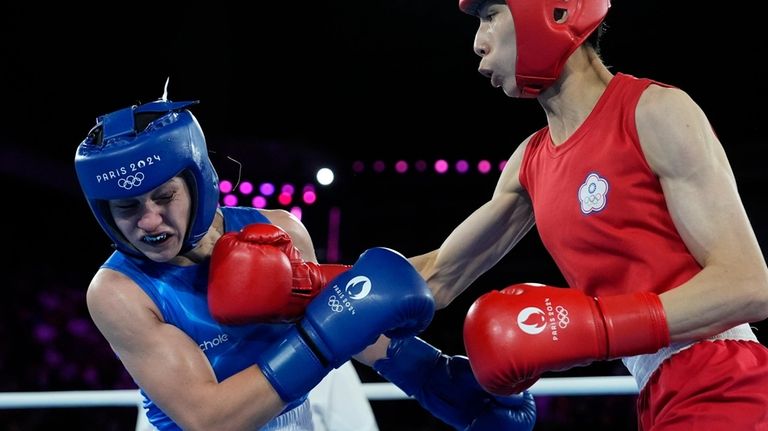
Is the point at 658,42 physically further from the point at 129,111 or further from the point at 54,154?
the point at 129,111

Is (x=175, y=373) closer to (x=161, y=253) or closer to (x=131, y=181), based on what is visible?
(x=161, y=253)

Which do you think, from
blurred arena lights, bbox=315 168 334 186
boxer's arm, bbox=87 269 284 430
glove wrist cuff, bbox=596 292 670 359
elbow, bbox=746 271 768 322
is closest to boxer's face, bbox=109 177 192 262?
Answer: boxer's arm, bbox=87 269 284 430

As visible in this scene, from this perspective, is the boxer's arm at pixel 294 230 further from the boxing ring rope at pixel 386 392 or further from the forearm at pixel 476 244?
the boxing ring rope at pixel 386 392

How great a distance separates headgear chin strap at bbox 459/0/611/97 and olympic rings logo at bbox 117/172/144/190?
3.09ft

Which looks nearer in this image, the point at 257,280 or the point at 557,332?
the point at 557,332

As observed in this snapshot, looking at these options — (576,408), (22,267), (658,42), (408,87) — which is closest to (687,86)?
(658,42)

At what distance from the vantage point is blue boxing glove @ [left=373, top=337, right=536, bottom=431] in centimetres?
221

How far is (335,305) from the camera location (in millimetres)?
1924

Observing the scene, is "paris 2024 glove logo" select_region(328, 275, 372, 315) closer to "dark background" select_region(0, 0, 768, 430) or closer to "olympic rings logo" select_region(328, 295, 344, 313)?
"olympic rings logo" select_region(328, 295, 344, 313)

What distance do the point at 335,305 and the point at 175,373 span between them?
40cm

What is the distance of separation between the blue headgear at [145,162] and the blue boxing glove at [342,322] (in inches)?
14.6

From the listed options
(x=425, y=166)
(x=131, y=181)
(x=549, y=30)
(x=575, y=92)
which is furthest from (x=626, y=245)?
(x=425, y=166)

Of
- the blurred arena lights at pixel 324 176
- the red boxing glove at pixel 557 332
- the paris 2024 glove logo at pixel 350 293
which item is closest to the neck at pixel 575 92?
the red boxing glove at pixel 557 332

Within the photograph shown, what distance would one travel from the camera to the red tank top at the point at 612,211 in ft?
5.77
